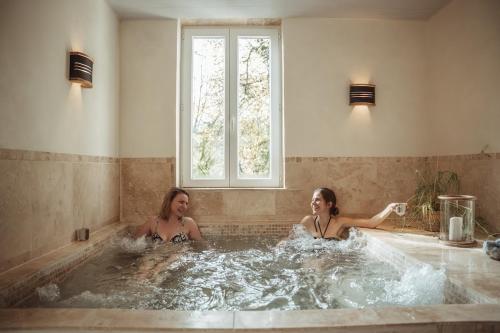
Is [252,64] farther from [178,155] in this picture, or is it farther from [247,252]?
[247,252]

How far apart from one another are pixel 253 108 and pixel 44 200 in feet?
7.64

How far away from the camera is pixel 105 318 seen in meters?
1.35

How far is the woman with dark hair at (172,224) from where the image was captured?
→ 10.5ft

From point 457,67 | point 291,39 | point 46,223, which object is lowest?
point 46,223

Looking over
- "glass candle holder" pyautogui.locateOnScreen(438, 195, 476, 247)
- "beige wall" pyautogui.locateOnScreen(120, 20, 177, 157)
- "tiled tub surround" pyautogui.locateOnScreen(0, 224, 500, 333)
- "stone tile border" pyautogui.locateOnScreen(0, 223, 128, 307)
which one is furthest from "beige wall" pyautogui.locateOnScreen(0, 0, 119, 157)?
"glass candle holder" pyautogui.locateOnScreen(438, 195, 476, 247)

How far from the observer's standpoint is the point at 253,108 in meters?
3.99

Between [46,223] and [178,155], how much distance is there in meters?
1.69

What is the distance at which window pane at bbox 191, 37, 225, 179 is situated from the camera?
395 cm

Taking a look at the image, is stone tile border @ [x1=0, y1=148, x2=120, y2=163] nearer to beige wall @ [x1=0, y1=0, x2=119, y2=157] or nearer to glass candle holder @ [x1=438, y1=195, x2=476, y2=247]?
beige wall @ [x1=0, y1=0, x2=119, y2=157]

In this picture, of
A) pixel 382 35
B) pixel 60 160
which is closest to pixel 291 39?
pixel 382 35

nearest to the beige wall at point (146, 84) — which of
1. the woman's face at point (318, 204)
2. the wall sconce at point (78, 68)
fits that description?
the wall sconce at point (78, 68)

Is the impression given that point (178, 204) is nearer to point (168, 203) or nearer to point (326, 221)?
point (168, 203)

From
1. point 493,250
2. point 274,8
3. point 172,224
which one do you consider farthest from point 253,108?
point 493,250

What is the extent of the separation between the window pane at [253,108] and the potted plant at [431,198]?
155cm
